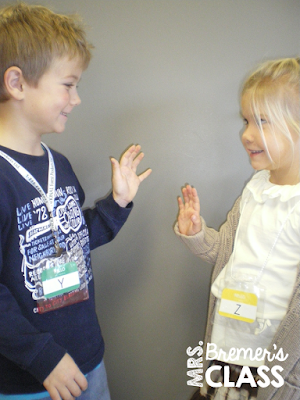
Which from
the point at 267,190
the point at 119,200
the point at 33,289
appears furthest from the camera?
the point at 119,200

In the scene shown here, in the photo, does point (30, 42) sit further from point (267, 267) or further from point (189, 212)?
point (267, 267)

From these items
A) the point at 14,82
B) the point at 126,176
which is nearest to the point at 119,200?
the point at 126,176

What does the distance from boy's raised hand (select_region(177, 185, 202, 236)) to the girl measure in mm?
150

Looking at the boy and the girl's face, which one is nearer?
the boy

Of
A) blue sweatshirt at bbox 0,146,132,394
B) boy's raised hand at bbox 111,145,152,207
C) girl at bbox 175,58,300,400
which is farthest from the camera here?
boy's raised hand at bbox 111,145,152,207

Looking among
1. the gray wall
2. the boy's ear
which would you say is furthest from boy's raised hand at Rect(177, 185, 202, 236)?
the boy's ear

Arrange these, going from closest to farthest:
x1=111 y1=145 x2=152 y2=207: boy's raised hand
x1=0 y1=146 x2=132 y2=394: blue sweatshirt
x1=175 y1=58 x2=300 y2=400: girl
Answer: x1=0 y1=146 x2=132 y2=394: blue sweatshirt < x1=175 y1=58 x2=300 y2=400: girl < x1=111 y1=145 x2=152 y2=207: boy's raised hand

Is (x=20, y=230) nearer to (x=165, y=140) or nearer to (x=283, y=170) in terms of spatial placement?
(x=165, y=140)

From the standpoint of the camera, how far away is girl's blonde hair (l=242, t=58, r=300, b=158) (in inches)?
31.6

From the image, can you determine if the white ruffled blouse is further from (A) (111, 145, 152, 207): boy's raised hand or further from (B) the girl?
(A) (111, 145, 152, 207): boy's raised hand

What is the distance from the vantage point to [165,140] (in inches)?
43.6

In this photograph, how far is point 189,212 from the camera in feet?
3.42

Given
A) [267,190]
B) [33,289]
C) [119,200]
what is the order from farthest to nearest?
[119,200]
[267,190]
[33,289]

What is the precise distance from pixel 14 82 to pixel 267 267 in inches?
33.5
